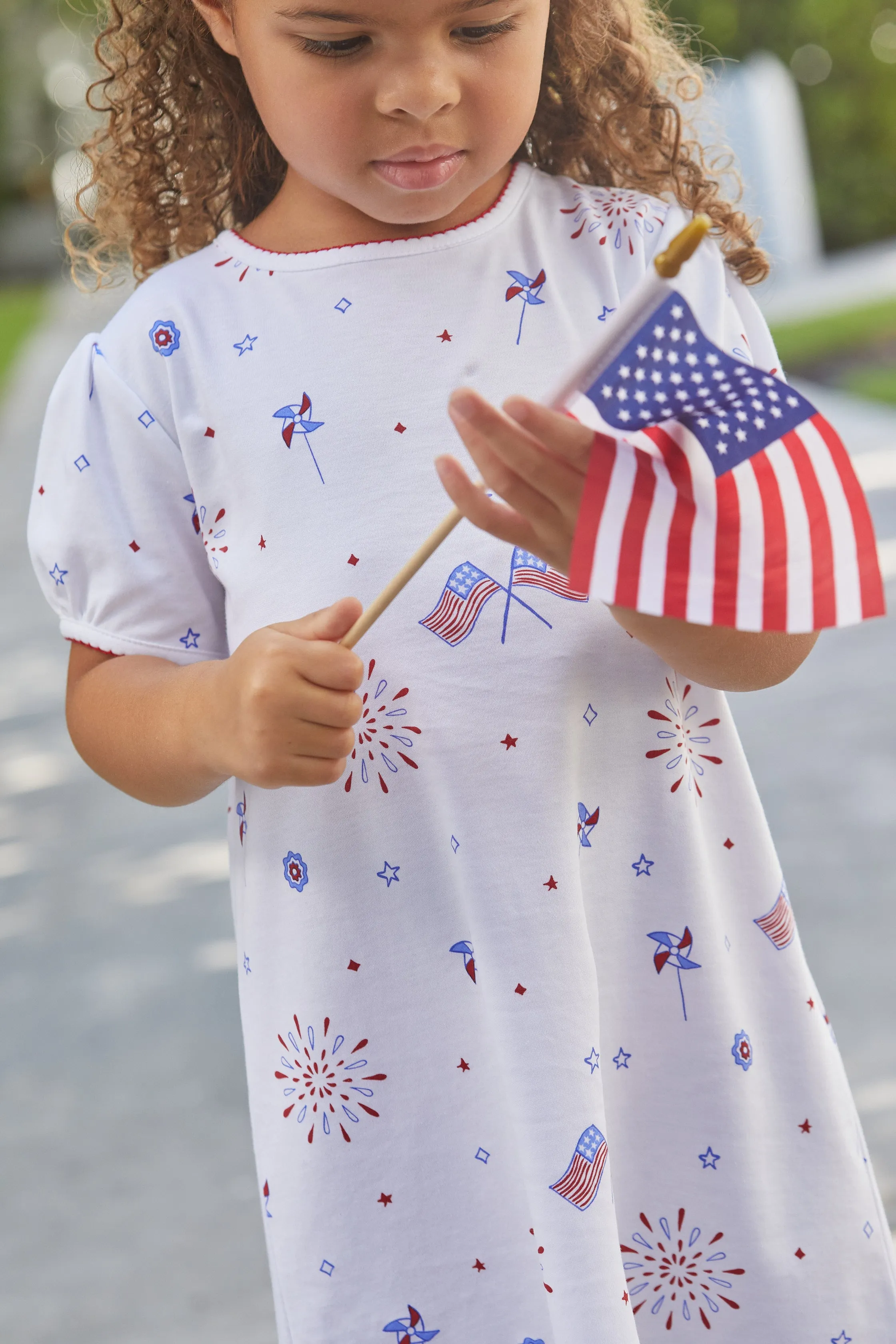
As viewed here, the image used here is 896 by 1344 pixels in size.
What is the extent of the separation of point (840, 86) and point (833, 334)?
5503 mm

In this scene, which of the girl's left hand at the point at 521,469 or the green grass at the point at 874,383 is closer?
the girl's left hand at the point at 521,469

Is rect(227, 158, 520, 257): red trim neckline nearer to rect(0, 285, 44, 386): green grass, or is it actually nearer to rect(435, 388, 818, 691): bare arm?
rect(435, 388, 818, 691): bare arm

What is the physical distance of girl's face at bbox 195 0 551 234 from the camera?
1.03 m

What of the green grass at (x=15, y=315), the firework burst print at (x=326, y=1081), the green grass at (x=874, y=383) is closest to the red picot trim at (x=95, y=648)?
the firework burst print at (x=326, y=1081)

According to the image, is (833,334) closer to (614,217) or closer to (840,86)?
(840,86)

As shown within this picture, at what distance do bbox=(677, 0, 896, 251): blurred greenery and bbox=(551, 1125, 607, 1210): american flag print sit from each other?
39.9ft

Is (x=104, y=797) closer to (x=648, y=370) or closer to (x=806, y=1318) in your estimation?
(x=806, y=1318)

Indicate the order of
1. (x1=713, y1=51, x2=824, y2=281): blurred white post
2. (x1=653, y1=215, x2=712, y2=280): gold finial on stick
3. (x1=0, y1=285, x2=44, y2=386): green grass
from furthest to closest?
1. (x1=0, y1=285, x2=44, y2=386): green grass
2. (x1=713, y1=51, x2=824, y2=281): blurred white post
3. (x1=653, y1=215, x2=712, y2=280): gold finial on stick

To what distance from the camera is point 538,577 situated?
3.79ft

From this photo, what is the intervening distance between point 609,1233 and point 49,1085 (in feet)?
4.98

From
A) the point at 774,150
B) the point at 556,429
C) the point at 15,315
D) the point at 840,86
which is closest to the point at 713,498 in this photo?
the point at 556,429

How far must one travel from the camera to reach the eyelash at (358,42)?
1.04m

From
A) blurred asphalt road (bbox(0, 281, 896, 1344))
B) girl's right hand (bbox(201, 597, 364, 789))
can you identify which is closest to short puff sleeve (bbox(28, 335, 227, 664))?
girl's right hand (bbox(201, 597, 364, 789))

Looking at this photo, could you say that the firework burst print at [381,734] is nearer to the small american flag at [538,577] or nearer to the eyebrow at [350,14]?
the small american flag at [538,577]
